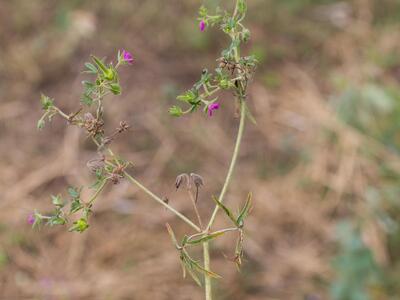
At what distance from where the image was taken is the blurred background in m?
2.94

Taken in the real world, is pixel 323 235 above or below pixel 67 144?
below

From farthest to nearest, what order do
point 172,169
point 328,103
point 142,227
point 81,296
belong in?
point 328,103 < point 172,169 < point 142,227 < point 81,296

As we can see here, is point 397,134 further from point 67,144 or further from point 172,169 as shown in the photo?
point 67,144

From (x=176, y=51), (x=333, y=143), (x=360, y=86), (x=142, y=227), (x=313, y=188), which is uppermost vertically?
(x=176, y=51)

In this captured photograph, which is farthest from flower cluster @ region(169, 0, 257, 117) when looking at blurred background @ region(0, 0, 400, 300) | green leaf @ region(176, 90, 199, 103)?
blurred background @ region(0, 0, 400, 300)

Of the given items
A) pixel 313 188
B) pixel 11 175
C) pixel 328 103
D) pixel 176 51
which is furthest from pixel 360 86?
pixel 11 175

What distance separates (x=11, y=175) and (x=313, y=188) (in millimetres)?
1467

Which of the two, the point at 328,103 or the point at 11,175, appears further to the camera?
the point at 328,103

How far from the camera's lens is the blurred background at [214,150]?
2941 mm

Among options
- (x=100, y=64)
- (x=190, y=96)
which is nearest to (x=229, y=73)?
(x=190, y=96)

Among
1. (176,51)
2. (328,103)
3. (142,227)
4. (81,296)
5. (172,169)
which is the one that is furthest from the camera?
(176,51)

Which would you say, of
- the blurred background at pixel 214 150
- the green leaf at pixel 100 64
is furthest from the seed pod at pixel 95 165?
the blurred background at pixel 214 150

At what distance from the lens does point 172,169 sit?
3.45m

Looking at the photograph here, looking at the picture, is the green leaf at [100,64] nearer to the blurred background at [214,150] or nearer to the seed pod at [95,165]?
the seed pod at [95,165]
